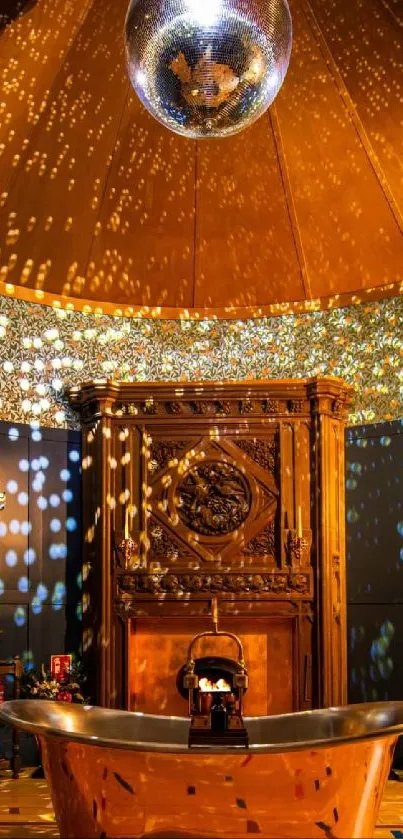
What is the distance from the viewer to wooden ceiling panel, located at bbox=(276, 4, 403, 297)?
7.04 m

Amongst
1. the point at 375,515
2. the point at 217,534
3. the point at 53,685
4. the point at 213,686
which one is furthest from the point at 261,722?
the point at 375,515

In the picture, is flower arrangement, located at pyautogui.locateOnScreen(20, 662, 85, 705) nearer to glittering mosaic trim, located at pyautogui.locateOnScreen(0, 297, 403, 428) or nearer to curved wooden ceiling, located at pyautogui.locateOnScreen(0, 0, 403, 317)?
glittering mosaic trim, located at pyautogui.locateOnScreen(0, 297, 403, 428)

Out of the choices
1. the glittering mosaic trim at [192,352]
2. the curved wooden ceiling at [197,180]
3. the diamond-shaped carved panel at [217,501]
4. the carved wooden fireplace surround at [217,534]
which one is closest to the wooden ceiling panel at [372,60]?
the curved wooden ceiling at [197,180]

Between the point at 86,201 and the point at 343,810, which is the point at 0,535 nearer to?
the point at 86,201

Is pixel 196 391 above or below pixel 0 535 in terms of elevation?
above

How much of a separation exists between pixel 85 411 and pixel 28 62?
2.63 metres

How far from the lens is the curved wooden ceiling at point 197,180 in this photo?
664 centimetres

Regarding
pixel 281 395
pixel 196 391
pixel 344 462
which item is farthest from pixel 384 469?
pixel 196 391

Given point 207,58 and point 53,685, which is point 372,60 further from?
point 53,685

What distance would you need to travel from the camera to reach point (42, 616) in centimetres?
785

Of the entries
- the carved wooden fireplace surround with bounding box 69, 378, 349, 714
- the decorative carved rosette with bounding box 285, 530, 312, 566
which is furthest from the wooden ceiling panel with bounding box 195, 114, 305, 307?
the decorative carved rosette with bounding box 285, 530, 312, 566

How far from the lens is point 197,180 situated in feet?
25.7

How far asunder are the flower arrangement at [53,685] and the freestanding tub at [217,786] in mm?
2782

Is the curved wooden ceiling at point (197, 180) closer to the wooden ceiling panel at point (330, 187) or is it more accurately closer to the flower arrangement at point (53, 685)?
the wooden ceiling panel at point (330, 187)
